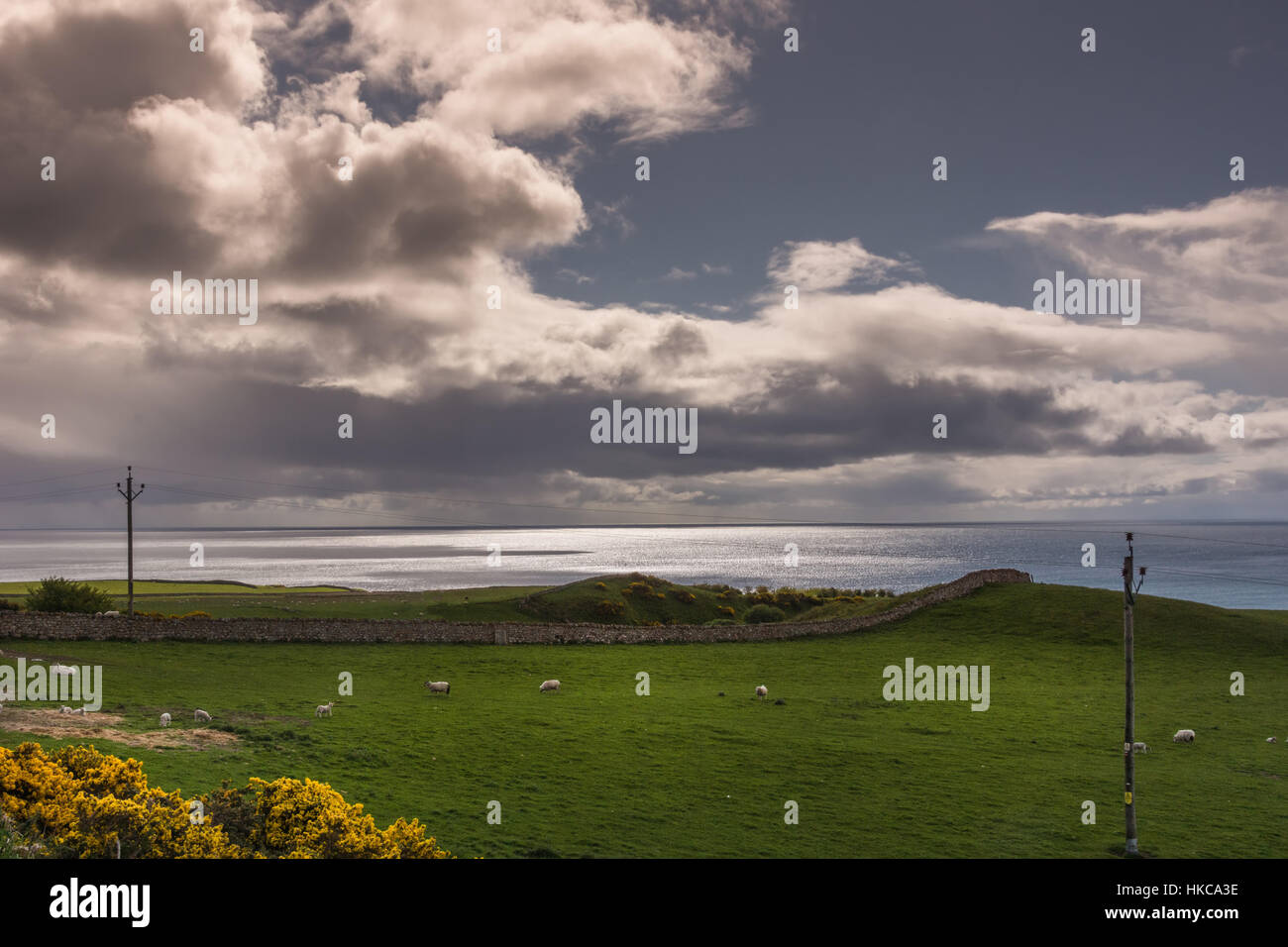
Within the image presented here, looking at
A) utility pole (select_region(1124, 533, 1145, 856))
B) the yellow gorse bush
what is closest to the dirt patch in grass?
the yellow gorse bush

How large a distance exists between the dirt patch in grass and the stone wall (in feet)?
67.0

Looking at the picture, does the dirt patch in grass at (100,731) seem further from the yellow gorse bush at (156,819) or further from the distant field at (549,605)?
the distant field at (549,605)

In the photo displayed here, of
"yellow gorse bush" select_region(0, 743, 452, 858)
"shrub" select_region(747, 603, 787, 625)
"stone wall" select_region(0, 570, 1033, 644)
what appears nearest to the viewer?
"yellow gorse bush" select_region(0, 743, 452, 858)

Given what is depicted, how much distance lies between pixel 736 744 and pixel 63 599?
176 ft

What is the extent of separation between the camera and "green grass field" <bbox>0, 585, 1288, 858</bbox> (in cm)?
2348

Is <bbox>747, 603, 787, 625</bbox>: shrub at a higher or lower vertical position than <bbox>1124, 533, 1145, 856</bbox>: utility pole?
lower

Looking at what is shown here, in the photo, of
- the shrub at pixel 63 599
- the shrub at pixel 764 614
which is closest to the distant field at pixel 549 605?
the shrub at pixel 764 614

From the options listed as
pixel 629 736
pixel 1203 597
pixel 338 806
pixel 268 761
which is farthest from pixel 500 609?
pixel 1203 597

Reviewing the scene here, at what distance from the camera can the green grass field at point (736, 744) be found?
77.0 ft

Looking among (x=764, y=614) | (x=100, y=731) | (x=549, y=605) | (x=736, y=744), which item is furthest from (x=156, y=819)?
(x=764, y=614)

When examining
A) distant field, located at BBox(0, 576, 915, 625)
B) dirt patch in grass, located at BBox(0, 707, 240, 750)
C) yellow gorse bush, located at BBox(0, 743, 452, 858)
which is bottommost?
distant field, located at BBox(0, 576, 915, 625)

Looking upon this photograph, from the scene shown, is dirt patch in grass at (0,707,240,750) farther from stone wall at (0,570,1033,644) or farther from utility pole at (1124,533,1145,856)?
utility pole at (1124,533,1145,856)

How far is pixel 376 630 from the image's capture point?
53.9 metres
